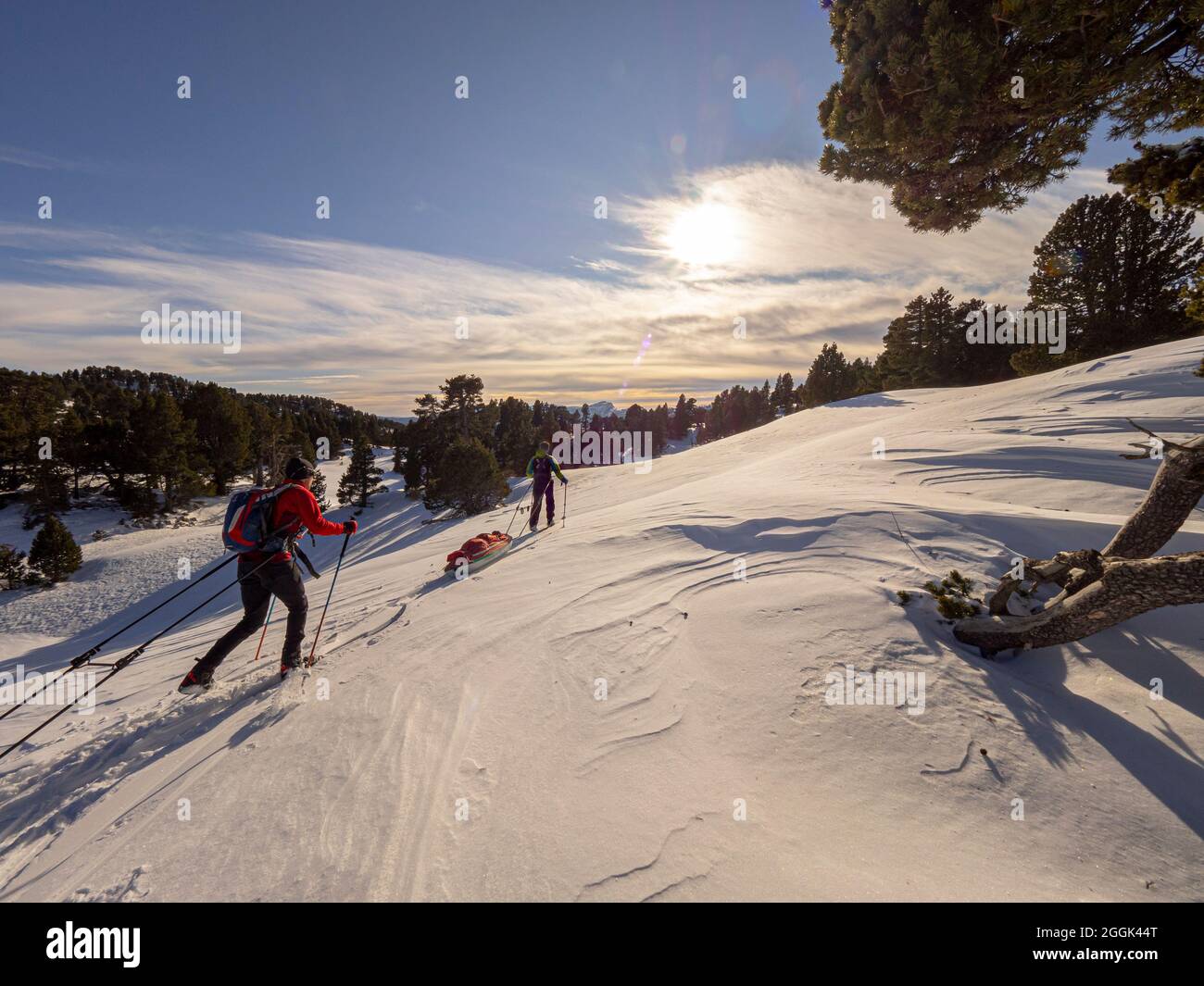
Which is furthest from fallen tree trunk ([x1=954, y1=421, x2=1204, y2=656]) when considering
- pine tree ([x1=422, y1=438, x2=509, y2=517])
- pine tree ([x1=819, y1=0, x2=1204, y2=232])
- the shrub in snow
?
pine tree ([x1=422, y1=438, x2=509, y2=517])

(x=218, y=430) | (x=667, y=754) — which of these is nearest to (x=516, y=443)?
(x=218, y=430)

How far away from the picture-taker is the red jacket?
5117 mm

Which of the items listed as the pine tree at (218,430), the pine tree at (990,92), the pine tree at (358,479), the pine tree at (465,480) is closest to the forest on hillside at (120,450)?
the pine tree at (218,430)

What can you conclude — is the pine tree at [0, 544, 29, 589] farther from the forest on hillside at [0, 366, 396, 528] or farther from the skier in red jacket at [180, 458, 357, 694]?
the skier in red jacket at [180, 458, 357, 694]

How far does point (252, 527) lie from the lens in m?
5.00

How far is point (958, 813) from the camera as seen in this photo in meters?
2.90

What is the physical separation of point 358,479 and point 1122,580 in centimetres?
4849

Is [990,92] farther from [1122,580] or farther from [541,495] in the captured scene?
[541,495]

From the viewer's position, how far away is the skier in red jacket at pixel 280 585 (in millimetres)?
5070


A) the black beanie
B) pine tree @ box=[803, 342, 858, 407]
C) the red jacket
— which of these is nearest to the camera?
the red jacket

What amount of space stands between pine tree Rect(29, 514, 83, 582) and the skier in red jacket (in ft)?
97.0

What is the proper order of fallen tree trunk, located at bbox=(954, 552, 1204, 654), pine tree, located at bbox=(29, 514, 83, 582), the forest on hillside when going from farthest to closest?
the forest on hillside, pine tree, located at bbox=(29, 514, 83, 582), fallen tree trunk, located at bbox=(954, 552, 1204, 654)

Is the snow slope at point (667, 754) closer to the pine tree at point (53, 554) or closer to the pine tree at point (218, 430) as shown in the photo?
the pine tree at point (53, 554)
